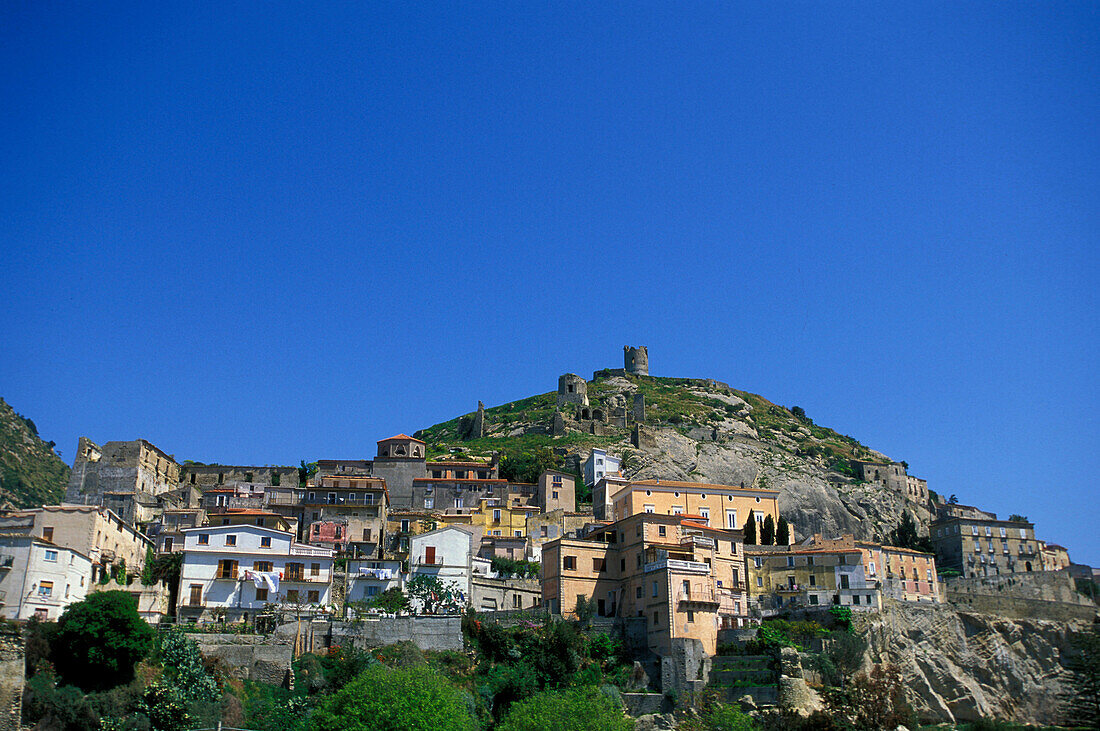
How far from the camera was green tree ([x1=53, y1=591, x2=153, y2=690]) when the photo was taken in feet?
158

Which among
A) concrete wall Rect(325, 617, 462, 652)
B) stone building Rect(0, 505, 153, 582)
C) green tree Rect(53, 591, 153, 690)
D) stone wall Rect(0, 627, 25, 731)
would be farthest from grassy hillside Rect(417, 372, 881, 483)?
stone wall Rect(0, 627, 25, 731)

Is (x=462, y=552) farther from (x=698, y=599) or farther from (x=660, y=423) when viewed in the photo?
(x=660, y=423)

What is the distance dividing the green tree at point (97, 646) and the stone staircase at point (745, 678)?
32.9 metres

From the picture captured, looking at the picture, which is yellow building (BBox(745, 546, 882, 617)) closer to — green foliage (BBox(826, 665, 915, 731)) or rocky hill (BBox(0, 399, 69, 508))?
green foliage (BBox(826, 665, 915, 731))

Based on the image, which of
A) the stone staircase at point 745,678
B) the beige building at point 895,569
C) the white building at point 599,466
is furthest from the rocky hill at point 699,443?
the stone staircase at point 745,678

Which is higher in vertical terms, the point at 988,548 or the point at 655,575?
the point at 988,548

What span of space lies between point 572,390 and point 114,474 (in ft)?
251

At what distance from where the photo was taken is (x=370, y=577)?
68250 mm

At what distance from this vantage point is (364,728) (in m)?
47.3

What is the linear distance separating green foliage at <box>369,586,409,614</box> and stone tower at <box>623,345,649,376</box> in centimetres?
12267

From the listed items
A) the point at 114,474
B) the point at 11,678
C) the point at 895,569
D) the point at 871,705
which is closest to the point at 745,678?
the point at 871,705

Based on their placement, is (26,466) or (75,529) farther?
(26,466)

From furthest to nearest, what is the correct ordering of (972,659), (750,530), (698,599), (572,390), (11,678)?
(572,390), (750,530), (972,659), (698,599), (11,678)

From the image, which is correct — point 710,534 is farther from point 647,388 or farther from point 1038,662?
point 647,388
